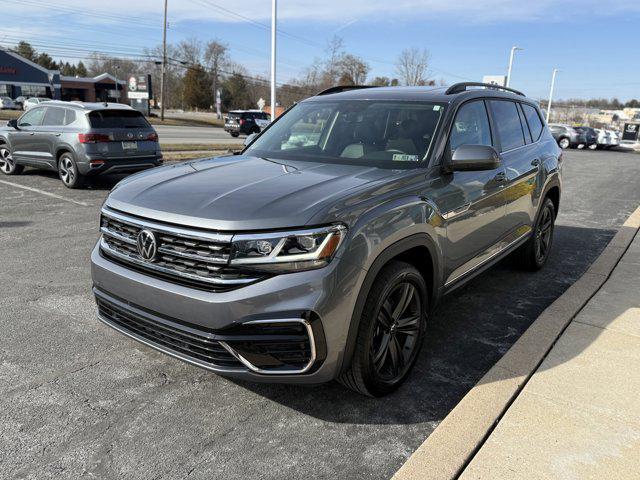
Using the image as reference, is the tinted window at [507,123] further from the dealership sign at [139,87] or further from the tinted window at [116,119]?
the dealership sign at [139,87]

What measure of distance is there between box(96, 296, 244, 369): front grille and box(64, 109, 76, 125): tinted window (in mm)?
8491

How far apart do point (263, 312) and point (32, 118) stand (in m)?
10.9

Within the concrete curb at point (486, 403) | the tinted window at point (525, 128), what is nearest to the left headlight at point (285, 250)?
the concrete curb at point (486, 403)

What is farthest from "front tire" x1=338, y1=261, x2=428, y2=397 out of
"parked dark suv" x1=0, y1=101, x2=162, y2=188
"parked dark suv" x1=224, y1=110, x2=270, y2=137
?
"parked dark suv" x1=224, y1=110, x2=270, y2=137

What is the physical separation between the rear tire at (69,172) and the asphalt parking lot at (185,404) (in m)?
5.49

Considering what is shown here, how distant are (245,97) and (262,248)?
97.2 metres

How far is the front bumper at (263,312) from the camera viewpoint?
2461 mm

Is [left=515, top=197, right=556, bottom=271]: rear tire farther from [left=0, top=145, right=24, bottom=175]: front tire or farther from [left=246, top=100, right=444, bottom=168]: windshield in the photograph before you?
[left=0, top=145, right=24, bottom=175]: front tire

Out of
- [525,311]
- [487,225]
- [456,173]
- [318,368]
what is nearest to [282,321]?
[318,368]

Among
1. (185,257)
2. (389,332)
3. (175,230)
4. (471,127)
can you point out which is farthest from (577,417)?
(175,230)

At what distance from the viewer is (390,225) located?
2.84 m

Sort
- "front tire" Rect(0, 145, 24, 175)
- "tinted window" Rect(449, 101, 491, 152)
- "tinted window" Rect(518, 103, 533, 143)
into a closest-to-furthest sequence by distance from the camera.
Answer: "tinted window" Rect(449, 101, 491, 152)
"tinted window" Rect(518, 103, 533, 143)
"front tire" Rect(0, 145, 24, 175)

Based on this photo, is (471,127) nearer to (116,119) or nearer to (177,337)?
(177,337)

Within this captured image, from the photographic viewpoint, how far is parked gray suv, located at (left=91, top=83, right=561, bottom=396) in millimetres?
2516
